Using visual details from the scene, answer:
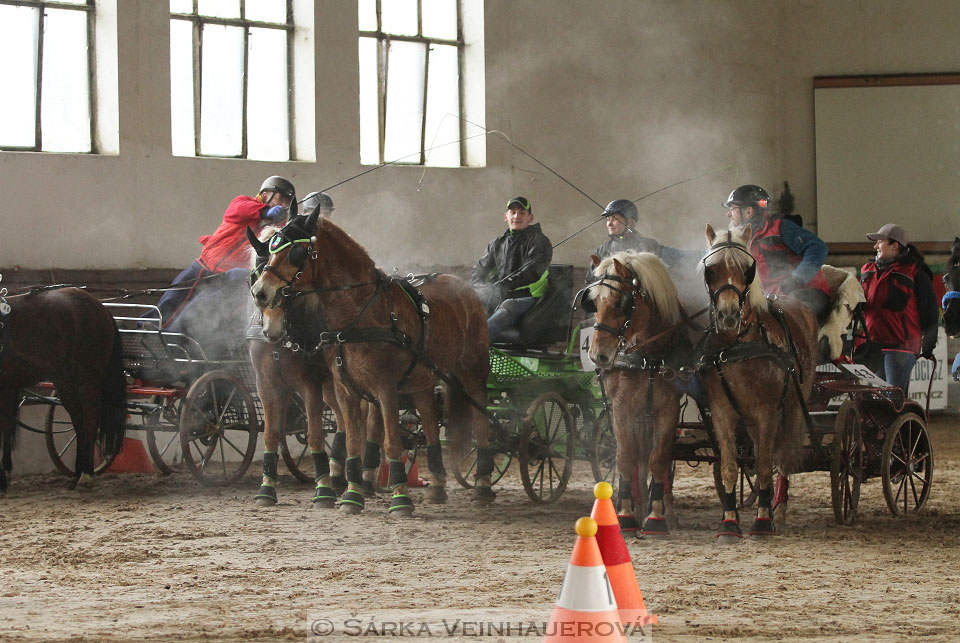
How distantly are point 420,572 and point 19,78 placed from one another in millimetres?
6755

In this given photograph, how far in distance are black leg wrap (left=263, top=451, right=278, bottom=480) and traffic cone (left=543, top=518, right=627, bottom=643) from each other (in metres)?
4.38

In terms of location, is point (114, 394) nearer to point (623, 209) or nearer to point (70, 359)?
point (70, 359)

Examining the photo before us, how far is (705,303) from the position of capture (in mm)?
6684

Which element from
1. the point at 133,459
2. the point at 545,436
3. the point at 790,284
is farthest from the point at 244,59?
the point at 790,284

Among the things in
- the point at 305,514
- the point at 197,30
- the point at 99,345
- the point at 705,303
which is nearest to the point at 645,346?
the point at 705,303

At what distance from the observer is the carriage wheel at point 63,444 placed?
30.2 feet

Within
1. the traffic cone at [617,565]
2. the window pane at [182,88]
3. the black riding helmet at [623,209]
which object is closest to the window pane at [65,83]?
the window pane at [182,88]

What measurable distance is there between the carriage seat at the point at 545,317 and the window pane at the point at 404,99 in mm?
4117

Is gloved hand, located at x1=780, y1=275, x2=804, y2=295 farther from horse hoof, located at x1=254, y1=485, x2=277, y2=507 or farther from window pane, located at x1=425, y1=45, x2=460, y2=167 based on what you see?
window pane, located at x1=425, y1=45, x2=460, y2=167

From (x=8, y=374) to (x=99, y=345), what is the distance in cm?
62

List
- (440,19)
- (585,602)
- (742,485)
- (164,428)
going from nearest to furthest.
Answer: (585,602) → (742,485) → (164,428) → (440,19)

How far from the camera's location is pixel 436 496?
8.07 m

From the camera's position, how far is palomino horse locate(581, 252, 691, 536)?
20.2 feet

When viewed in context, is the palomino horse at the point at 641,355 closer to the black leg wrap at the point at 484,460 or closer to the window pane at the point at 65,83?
the black leg wrap at the point at 484,460
